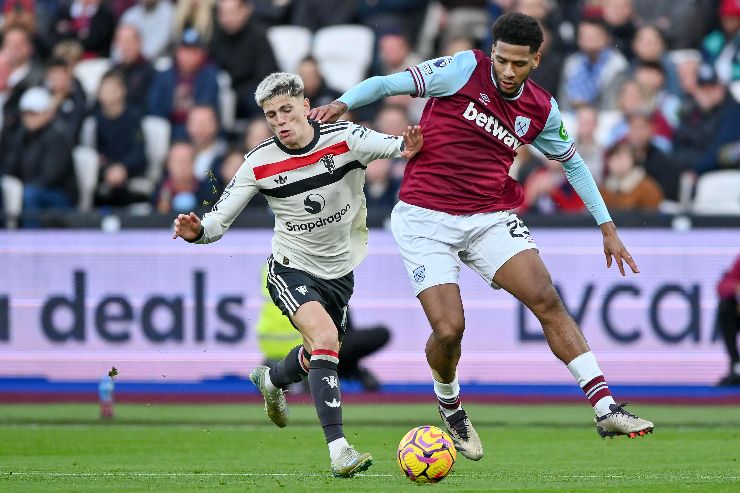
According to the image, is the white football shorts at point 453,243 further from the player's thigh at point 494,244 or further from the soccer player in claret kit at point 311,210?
the soccer player in claret kit at point 311,210

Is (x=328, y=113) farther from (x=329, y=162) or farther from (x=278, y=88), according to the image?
(x=329, y=162)

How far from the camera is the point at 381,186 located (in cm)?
1689

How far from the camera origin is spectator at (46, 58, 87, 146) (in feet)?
61.1

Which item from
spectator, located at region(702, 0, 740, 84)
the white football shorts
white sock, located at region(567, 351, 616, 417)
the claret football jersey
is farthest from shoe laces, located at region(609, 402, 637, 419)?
spectator, located at region(702, 0, 740, 84)

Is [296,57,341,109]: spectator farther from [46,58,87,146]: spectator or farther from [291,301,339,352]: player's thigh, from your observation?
[291,301,339,352]: player's thigh

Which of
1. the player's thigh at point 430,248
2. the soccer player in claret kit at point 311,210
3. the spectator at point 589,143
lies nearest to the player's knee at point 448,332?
the player's thigh at point 430,248

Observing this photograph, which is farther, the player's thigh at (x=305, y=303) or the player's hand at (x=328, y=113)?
Result: the player's thigh at (x=305, y=303)

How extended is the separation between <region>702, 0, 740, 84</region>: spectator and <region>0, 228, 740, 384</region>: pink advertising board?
322 cm

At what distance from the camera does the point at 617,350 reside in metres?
15.4

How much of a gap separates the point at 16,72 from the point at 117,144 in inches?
90.1

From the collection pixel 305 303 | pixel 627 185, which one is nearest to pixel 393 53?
pixel 627 185

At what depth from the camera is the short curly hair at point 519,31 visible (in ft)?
30.4

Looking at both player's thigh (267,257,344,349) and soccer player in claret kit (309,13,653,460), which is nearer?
soccer player in claret kit (309,13,653,460)

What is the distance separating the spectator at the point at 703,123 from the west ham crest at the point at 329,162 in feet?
26.0
